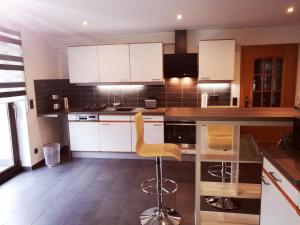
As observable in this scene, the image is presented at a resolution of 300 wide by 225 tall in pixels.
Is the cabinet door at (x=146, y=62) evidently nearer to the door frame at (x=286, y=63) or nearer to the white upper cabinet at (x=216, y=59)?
the white upper cabinet at (x=216, y=59)

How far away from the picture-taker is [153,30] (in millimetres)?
4402

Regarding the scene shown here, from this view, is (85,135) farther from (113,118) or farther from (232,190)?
(232,190)

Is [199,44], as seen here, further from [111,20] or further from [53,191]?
[53,191]

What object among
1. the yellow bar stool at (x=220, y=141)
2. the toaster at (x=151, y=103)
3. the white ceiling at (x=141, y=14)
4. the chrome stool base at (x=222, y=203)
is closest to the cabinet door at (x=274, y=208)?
the yellow bar stool at (x=220, y=141)

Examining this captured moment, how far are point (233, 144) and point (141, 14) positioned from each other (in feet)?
7.32

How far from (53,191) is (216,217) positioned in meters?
2.26

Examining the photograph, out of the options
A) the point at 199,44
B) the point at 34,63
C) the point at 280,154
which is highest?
the point at 199,44

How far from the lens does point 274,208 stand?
5.31 ft

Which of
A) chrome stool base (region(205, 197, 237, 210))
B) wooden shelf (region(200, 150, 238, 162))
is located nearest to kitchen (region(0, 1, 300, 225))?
chrome stool base (region(205, 197, 237, 210))

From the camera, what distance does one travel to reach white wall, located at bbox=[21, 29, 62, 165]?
396cm

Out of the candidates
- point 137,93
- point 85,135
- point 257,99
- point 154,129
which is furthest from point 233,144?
point 85,135

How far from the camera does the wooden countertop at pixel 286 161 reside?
4.32 ft

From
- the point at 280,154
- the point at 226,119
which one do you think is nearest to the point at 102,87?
the point at 226,119

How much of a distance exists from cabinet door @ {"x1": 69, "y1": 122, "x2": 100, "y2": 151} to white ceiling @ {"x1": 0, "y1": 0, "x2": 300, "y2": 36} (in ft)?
5.83
